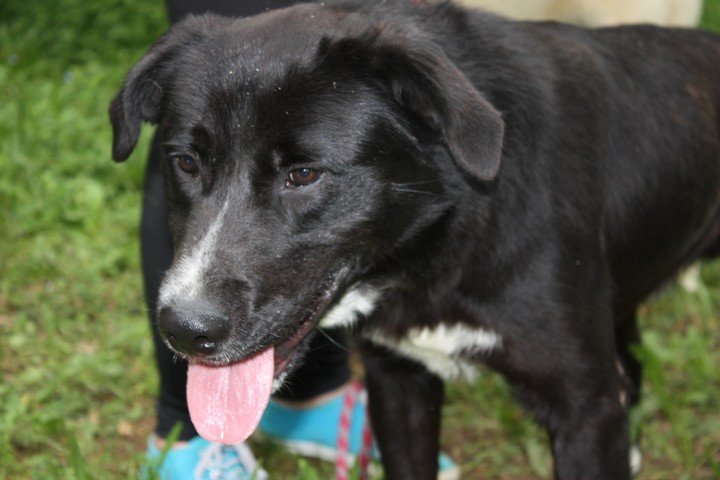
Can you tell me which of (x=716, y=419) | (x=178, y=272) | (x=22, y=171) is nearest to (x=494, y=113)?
(x=178, y=272)

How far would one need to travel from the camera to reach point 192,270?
244 cm

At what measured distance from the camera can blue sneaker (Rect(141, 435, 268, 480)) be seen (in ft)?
11.5

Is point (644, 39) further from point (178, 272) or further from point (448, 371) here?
point (178, 272)

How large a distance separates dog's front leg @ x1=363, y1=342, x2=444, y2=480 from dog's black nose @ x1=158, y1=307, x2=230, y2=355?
92cm

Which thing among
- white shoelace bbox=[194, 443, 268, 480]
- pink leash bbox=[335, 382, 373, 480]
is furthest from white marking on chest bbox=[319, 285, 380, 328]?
white shoelace bbox=[194, 443, 268, 480]

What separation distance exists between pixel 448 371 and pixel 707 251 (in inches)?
49.6

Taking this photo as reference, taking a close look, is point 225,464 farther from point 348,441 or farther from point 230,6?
point 230,6

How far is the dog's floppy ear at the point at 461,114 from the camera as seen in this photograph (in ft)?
8.02

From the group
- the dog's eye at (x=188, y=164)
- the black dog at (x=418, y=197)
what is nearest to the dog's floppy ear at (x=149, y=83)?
the black dog at (x=418, y=197)

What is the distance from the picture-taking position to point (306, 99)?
2.54 metres

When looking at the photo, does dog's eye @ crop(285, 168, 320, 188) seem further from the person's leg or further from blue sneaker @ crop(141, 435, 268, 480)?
blue sneaker @ crop(141, 435, 268, 480)

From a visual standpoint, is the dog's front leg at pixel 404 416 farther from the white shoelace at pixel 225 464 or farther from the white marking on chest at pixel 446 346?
the white shoelace at pixel 225 464

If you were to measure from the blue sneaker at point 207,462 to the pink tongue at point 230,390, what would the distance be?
85cm

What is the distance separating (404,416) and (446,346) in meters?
0.46
